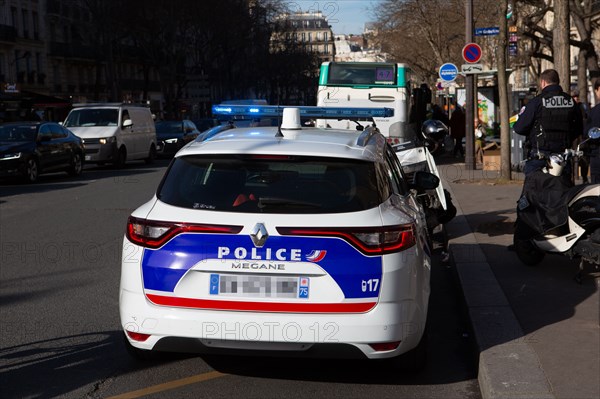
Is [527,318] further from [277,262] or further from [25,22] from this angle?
[25,22]

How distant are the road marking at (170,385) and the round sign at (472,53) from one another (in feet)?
58.7

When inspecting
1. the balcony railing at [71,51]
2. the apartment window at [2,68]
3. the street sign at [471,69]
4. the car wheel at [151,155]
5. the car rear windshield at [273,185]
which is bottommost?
the car wheel at [151,155]

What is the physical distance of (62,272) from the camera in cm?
1016

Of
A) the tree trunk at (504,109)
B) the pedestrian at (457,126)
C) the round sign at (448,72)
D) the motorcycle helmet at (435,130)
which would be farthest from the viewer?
the pedestrian at (457,126)

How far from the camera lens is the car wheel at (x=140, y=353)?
20.0 feet

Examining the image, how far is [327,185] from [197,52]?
213 ft

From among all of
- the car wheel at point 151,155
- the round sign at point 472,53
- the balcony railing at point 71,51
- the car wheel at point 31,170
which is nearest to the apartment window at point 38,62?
the balcony railing at point 71,51

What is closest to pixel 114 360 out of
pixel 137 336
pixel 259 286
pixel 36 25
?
pixel 137 336

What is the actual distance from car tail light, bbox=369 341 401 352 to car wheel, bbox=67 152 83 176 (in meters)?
21.4

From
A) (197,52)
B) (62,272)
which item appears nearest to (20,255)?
(62,272)

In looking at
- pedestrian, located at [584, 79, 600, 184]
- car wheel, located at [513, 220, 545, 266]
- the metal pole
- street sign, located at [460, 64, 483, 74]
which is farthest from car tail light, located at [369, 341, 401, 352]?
the metal pole

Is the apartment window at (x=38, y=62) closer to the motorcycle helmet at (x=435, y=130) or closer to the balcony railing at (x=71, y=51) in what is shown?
the balcony railing at (x=71, y=51)

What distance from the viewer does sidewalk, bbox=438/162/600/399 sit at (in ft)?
17.6

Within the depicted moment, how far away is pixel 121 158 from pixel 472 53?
1217 centimetres
